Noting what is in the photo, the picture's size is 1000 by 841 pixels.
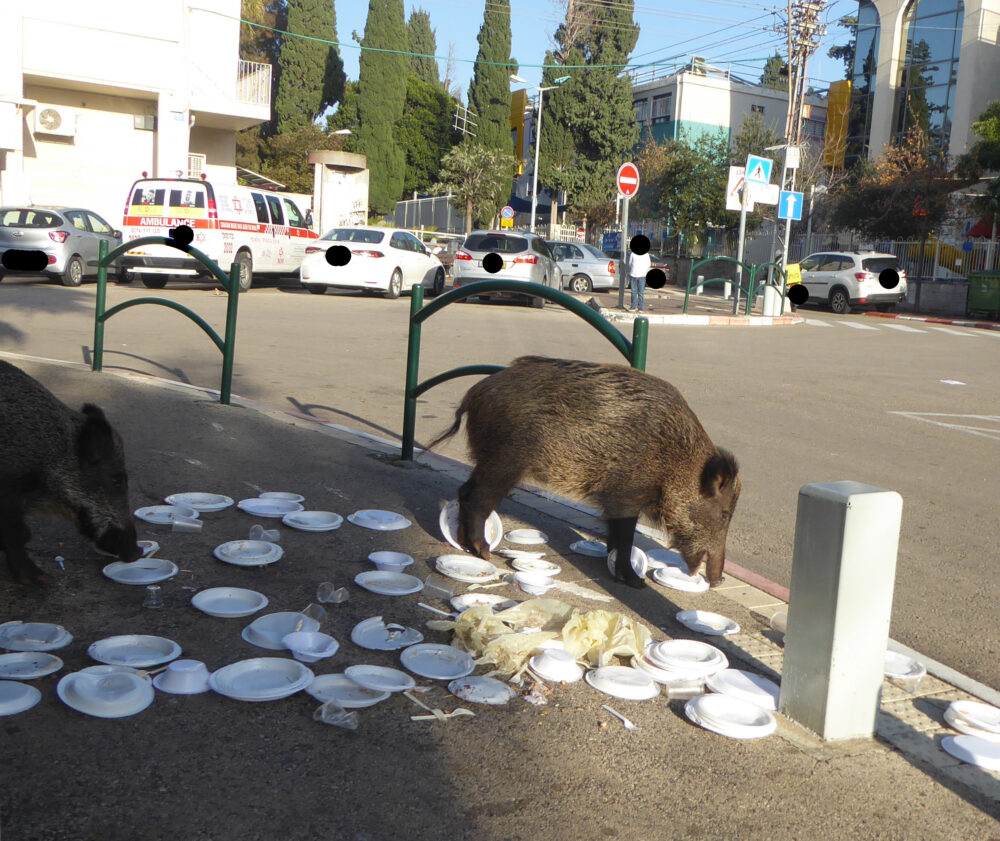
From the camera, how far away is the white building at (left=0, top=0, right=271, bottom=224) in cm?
2495

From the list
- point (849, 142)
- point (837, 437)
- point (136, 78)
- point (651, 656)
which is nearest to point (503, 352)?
point (837, 437)

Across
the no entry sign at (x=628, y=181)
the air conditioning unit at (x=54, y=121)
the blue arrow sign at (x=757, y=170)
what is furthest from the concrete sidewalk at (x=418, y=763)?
the air conditioning unit at (x=54, y=121)

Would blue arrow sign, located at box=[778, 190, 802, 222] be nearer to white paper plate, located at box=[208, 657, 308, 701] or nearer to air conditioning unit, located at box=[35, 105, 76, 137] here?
air conditioning unit, located at box=[35, 105, 76, 137]

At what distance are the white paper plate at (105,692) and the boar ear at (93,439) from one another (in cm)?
106

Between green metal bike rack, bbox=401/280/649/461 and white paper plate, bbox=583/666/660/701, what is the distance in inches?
60.4

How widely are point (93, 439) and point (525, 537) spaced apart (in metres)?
2.05

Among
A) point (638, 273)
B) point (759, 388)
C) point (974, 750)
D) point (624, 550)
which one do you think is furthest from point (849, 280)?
point (974, 750)

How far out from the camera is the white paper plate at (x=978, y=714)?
10.6 feet

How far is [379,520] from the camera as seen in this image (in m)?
4.93

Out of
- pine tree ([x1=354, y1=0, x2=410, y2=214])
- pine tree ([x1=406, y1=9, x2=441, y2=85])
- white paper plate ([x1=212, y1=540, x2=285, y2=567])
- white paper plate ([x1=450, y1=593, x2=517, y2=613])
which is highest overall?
pine tree ([x1=406, y1=9, x2=441, y2=85])

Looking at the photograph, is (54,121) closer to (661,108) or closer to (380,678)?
(380,678)

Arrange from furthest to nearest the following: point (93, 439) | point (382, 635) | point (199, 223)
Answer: point (199, 223) < point (93, 439) < point (382, 635)

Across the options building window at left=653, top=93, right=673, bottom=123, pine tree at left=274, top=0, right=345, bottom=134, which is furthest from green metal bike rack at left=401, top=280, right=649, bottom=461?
building window at left=653, top=93, right=673, bottom=123

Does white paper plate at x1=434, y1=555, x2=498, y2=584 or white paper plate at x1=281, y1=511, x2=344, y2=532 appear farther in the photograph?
white paper plate at x1=281, y1=511, x2=344, y2=532
